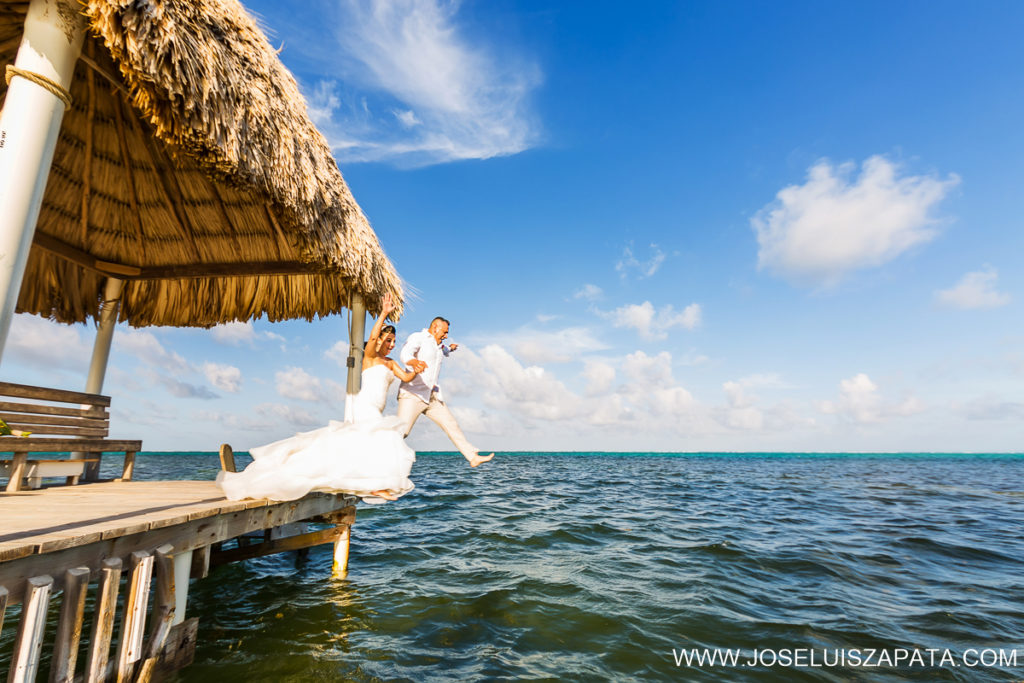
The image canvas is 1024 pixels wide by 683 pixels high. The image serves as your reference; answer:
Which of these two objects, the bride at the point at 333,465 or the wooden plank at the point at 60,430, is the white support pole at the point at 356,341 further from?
the wooden plank at the point at 60,430

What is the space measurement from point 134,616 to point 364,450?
2257 millimetres

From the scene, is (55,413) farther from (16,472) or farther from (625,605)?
(625,605)

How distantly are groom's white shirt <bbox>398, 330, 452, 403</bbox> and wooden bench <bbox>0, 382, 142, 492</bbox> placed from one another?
373cm

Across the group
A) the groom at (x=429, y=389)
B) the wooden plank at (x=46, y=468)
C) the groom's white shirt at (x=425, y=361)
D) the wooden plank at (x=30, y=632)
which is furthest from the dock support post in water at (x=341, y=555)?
the wooden plank at (x=30, y=632)

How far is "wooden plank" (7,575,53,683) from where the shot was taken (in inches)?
94.6

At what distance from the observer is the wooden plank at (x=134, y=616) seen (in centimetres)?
312

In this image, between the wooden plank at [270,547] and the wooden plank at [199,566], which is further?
the wooden plank at [270,547]

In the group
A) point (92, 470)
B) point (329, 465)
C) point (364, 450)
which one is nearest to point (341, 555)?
point (329, 465)

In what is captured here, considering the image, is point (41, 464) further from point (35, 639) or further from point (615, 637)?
point (615, 637)

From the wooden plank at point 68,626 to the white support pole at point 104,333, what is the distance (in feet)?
23.3

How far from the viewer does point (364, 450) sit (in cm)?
511

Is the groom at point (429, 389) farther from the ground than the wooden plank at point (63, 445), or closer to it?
farther from the ground

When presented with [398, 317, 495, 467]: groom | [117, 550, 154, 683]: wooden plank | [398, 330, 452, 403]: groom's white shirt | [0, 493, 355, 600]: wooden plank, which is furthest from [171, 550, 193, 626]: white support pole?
[398, 330, 452, 403]: groom's white shirt

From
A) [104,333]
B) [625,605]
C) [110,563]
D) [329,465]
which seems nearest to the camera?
[110,563]
